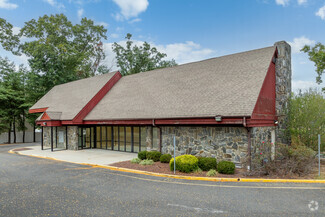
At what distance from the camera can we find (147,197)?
816 centimetres

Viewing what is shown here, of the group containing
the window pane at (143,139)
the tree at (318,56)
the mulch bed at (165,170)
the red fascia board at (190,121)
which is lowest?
the mulch bed at (165,170)

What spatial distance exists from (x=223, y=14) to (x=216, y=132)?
15.4m

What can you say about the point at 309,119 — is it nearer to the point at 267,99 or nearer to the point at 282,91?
the point at 282,91

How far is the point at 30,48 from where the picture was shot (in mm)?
39812

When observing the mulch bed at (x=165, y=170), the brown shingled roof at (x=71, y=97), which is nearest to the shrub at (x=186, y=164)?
the mulch bed at (x=165, y=170)

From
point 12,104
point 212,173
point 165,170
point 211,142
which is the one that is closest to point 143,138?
point 165,170

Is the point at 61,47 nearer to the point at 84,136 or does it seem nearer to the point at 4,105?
the point at 4,105

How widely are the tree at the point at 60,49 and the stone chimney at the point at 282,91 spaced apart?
31.4 meters

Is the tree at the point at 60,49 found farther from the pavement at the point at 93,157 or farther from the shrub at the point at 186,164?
the shrub at the point at 186,164

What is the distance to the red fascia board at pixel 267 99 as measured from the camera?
12.8m

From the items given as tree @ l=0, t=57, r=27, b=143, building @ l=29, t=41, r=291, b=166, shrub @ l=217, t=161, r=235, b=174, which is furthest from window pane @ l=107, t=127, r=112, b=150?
tree @ l=0, t=57, r=27, b=143

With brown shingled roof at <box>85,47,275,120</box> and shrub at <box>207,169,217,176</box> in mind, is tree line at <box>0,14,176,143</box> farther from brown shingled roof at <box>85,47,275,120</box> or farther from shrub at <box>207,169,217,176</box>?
shrub at <box>207,169,217,176</box>

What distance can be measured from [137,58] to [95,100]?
19.1 metres

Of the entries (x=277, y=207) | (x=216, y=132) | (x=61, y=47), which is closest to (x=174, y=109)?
(x=216, y=132)
